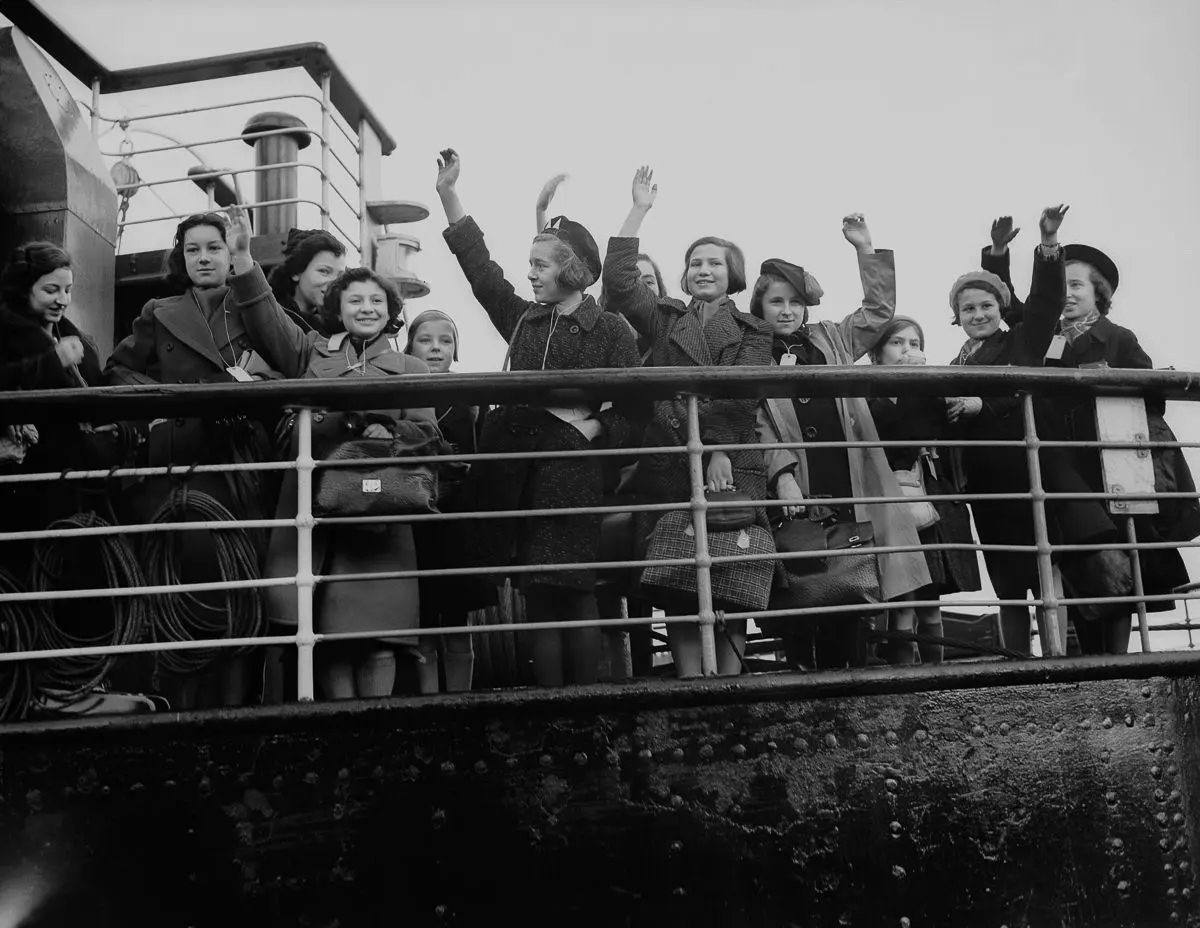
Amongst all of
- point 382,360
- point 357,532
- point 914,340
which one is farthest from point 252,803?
point 914,340

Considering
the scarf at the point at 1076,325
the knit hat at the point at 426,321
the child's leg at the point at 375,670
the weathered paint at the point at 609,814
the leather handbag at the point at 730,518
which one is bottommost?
the weathered paint at the point at 609,814

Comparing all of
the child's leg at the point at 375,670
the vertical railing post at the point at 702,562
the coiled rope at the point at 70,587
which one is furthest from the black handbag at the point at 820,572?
the coiled rope at the point at 70,587

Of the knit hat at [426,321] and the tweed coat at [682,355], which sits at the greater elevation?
the knit hat at [426,321]

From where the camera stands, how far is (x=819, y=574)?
4.47 metres

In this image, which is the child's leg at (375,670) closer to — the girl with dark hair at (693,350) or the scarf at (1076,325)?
the girl with dark hair at (693,350)

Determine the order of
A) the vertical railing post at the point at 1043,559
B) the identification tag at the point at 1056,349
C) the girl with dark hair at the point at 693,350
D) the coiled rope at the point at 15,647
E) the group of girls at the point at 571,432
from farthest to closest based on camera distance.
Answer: the identification tag at the point at 1056,349 → the girl with dark hair at the point at 693,350 → the group of girls at the point at 571,432 → the vertical railing post at the point at 1043,559 → the coiled rope at the point at 15,647

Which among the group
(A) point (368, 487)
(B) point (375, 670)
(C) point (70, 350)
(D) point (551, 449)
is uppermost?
(C) point (70, 350)

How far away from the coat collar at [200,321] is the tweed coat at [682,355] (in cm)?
150

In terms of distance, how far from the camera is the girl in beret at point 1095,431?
15.8ft

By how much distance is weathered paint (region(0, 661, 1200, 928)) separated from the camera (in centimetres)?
358

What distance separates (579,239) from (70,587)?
213 cm

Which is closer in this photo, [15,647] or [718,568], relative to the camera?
[15,647]

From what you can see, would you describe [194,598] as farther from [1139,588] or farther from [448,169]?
[1139,588]

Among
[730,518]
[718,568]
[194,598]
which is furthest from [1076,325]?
[194,598]
